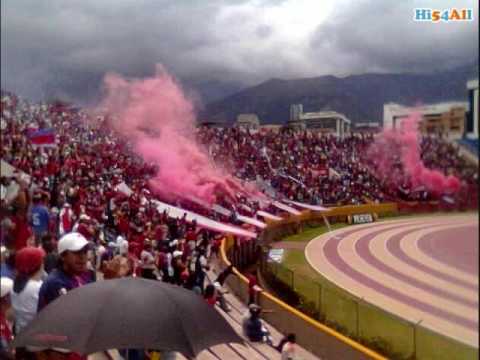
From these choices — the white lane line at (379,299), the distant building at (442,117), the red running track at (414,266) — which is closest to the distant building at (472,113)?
the distant building at (442,117)

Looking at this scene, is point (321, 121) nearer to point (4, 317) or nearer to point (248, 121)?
point (248, 121)

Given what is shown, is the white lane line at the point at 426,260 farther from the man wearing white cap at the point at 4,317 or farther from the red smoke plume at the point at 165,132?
the man wearing white cap at the point at 4,317

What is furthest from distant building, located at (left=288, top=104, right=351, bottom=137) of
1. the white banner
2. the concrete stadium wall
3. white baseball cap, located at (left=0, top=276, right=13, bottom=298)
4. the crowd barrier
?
white baseball cap, located at (left=0, top=276, right=13, bottom=298)

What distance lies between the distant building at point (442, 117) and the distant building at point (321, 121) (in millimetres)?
416

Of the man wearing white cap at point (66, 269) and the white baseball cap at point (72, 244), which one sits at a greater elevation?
the white baseball cap at point (72, 244)

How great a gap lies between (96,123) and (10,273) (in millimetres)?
1017

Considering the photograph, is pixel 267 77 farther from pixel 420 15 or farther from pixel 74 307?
pixel 74 307

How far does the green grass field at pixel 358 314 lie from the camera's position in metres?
3.31

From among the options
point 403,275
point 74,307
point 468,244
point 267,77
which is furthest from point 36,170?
point 468,244

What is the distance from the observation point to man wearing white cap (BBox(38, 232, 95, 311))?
3592 mm

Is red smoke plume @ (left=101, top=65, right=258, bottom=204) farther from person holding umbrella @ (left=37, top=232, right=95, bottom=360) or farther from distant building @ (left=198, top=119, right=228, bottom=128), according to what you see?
person holding umbrella @ (left=37, top=232, right=95, bottom=360)

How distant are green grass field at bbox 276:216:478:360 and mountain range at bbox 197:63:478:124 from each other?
0.61 meters

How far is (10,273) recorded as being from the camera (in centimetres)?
418

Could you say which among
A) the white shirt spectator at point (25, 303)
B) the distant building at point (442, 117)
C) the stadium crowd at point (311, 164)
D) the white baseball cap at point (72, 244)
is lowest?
the white shirt spectator at point (25, 303)
